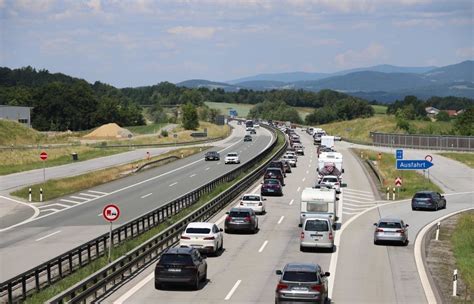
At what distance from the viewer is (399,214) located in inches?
1982

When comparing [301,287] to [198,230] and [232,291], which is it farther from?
[198,230]

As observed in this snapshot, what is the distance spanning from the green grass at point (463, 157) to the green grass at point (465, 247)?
4947 cm

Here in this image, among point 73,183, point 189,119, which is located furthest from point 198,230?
point 189,119

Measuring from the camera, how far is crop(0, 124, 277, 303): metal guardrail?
22.3m

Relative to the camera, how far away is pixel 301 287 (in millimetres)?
21438

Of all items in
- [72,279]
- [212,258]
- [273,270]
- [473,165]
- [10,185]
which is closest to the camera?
[72,279]

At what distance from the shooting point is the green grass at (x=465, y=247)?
30.4 meters

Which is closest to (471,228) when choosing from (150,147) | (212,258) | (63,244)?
(212,258)

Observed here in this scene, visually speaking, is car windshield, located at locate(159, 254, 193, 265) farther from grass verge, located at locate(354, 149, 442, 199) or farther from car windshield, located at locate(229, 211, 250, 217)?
grass verge, located at locate(354, 149, 442, 199)

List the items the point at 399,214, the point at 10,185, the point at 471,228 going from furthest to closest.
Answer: the point at 10,185, the point at 399,214, the point at 471,228

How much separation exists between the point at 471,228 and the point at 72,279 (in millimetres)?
26456

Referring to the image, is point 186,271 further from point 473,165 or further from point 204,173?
point 473,165

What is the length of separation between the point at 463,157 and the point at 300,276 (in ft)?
292

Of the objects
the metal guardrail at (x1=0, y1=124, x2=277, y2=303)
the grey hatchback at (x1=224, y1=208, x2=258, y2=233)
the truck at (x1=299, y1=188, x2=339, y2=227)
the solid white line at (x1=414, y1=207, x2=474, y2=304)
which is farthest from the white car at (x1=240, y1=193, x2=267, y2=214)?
the solid white line at (x1=414, y1=207, x2=474, y2=304)
